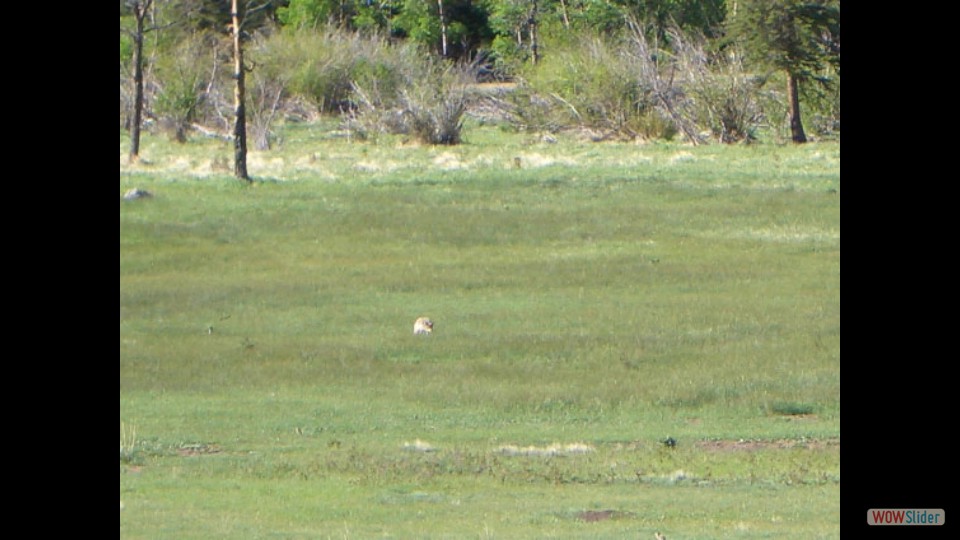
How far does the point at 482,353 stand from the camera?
52.0 feet

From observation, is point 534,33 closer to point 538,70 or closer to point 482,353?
point 538,70

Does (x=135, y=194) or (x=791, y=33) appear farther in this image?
(x=791, y=33)

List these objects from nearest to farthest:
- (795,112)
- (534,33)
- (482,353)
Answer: (482,353) → (795,112) → (534,33)

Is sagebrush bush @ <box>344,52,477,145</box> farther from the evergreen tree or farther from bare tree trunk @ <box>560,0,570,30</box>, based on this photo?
the evergreen tree

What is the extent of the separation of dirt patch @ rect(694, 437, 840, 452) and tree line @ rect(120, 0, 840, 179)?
20.2 meters

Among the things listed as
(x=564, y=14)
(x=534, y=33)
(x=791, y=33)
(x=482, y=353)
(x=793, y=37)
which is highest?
(x=564, y=14)

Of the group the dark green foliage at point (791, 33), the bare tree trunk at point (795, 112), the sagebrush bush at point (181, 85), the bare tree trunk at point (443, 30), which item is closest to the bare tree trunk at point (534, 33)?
the bare tree trunk at point (443, 30)

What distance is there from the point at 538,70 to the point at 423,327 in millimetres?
30512

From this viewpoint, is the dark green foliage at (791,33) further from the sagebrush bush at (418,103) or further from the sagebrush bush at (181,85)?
the sagebrush bush at (181,85)

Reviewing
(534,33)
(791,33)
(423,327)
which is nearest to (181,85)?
(534,33)

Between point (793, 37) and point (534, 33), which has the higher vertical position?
point (534, 33)

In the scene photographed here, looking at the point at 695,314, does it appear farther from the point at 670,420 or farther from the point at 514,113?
the point at 514,113

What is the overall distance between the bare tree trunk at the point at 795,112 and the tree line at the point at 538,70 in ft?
0.21

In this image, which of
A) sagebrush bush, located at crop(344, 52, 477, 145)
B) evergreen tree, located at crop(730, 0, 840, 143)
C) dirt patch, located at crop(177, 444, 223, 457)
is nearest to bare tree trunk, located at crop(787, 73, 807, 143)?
evergreen tree, located at crop(730, 0, 840, 143)
